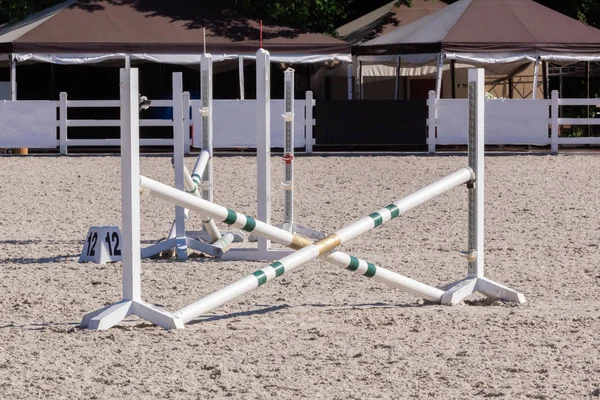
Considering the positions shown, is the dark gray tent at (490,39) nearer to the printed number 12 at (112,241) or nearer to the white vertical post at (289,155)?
the white vertical post at (289,155)

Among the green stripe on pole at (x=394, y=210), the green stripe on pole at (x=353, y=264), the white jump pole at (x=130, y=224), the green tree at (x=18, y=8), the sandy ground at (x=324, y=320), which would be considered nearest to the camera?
the sandy ground at (x=324, y=320)

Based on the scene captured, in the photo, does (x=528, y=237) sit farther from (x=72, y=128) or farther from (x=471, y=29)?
(x=72, y=128)

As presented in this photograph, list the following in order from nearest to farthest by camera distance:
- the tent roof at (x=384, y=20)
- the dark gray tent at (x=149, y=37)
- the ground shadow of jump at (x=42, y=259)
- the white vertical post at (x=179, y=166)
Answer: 1. the ground shadow of jump at (x=42, y=259)
2. the white vertical post at (x=179, y=166)
3. the dark gray tent at (x=149, y=37)
4. the tent roof at (x=384, y=20)

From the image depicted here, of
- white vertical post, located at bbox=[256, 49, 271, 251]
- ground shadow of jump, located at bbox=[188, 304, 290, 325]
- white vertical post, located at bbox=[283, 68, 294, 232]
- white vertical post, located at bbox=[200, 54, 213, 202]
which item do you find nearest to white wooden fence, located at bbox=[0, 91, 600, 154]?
white vertical post, located at bbox=[283, 68, 294, 232]

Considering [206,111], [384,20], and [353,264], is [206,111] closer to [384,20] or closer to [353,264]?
[353,264]

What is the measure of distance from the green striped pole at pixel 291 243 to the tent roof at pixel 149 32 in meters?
18.1

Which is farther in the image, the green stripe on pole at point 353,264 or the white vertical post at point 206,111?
the white vertical post at point 206,111

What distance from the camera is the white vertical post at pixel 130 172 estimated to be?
6.14 m

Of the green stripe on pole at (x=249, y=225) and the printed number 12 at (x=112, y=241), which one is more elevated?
the green stripe on pole at (x=249, y=225)

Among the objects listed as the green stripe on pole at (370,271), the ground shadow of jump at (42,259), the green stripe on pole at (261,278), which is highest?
the green stripe on pole at (261,278)

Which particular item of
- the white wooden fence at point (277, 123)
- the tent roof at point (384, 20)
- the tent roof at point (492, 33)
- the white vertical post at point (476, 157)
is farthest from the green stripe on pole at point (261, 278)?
the tent roof at point (384, 20)

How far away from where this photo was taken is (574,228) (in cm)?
1108

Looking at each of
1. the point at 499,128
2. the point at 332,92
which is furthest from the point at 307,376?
the point at 332,92

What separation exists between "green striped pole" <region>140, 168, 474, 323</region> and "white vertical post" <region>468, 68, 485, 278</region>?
10 centimetres
